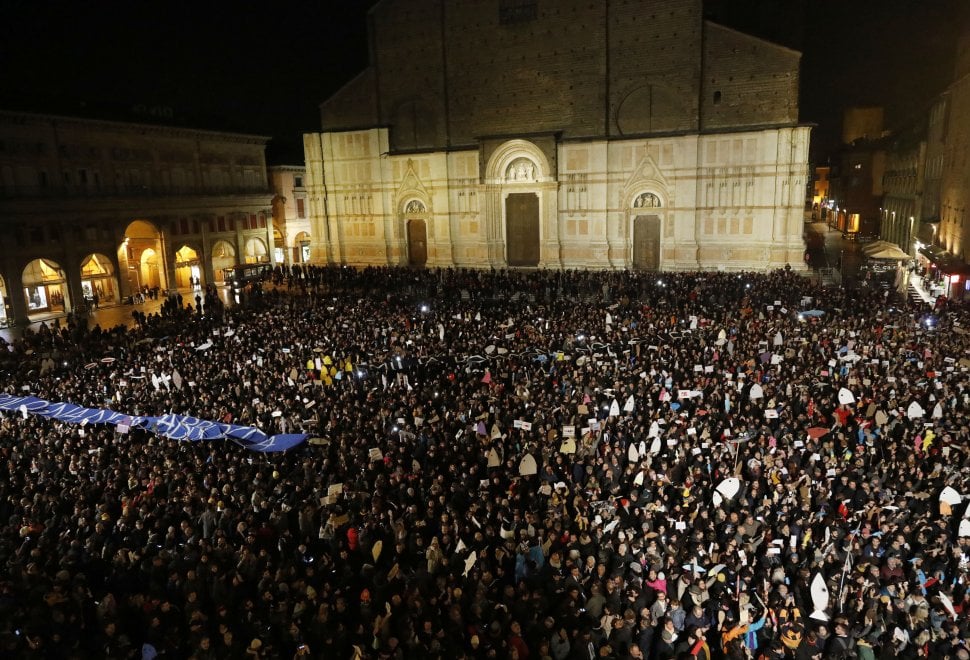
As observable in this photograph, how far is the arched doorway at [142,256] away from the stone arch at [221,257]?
397 centimetres

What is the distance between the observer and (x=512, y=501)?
12.4 m

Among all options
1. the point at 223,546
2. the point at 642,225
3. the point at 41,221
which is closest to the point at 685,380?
the point at 223,546

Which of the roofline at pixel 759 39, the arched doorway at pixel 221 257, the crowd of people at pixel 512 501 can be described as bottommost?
the crowd of people at pixel 512 501

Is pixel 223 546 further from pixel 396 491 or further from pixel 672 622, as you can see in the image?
pixel 672 622

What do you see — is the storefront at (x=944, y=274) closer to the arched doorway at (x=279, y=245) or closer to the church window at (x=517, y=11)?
the church window at (x=517, y=11)

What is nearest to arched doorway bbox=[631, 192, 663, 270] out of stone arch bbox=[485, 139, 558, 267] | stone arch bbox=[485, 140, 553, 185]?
stone arch bbox=[485, 139, 558, 267]

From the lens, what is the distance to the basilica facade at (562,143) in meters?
37.8

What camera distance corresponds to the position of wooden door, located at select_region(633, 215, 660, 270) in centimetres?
4103

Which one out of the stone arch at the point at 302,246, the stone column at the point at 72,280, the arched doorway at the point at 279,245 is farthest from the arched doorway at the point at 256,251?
the stone column at the point at 72,280

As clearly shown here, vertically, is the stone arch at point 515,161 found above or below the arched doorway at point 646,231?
above

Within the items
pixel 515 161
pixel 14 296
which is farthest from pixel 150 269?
pixel 515 161

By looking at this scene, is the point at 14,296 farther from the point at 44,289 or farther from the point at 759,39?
the point at 759,39

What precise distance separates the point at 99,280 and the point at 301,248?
19.3 meters

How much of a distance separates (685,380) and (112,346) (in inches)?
824
